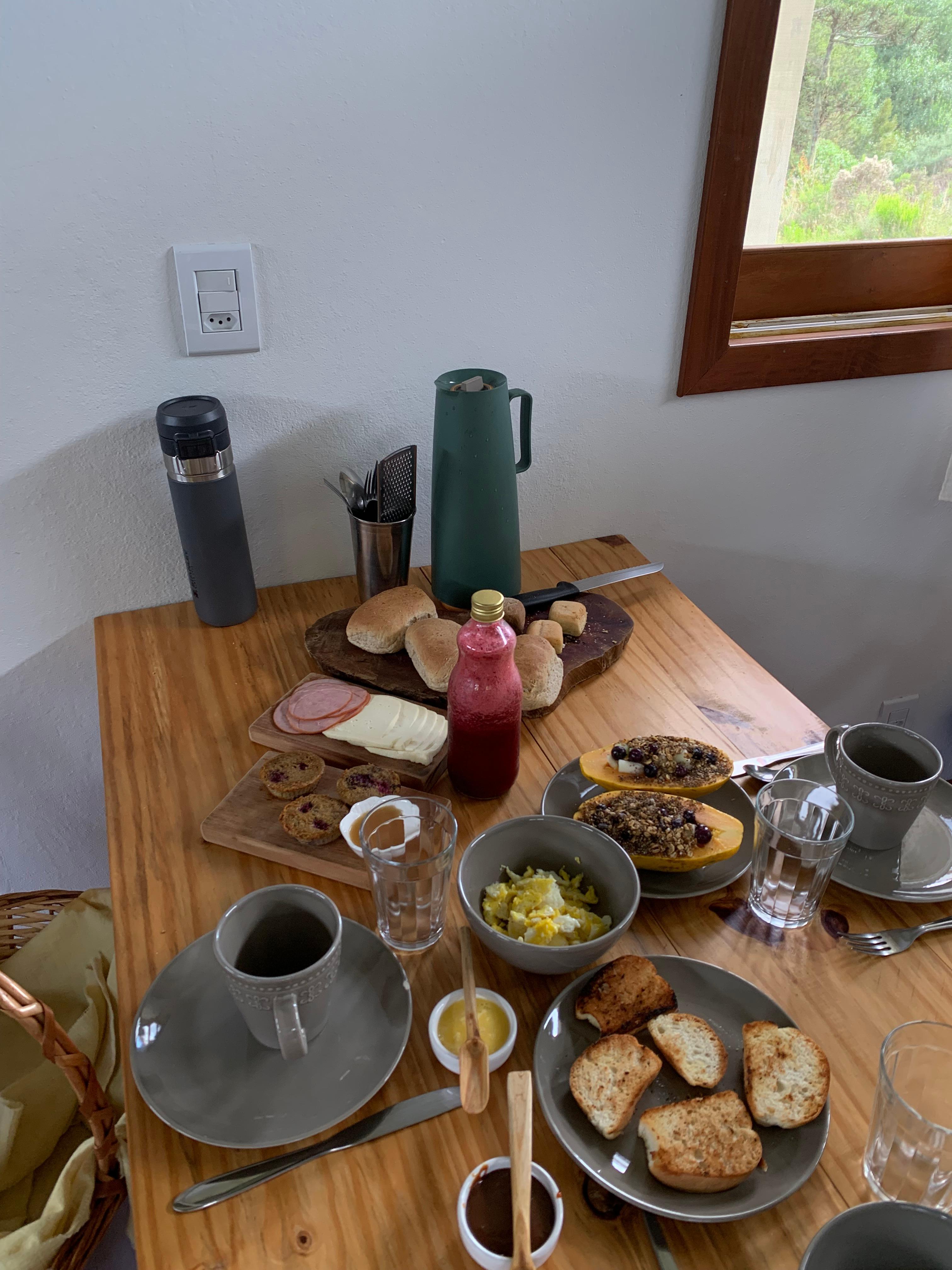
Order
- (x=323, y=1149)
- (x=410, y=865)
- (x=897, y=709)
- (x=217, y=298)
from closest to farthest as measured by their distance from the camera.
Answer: (x=323, y=1149) → (x=410, y=865) → (x=217, y=298) → (x=897, y=709)

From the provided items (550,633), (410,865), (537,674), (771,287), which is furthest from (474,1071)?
(771,287)

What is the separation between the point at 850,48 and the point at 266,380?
102cm

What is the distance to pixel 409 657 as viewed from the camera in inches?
44.2

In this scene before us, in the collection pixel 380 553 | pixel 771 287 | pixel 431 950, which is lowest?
pixel 431 950

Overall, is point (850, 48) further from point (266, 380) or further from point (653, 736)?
point (653, 736)

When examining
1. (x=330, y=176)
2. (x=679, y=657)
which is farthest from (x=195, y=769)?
(x=330, y=176)

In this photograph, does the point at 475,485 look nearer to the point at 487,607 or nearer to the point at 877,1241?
the point at 487,607

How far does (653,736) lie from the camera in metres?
0.96

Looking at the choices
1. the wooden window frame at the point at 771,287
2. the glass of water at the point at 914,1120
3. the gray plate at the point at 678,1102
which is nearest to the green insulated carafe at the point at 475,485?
the wooden window frame at the point at 771,287

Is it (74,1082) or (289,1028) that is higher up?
(289,1028)

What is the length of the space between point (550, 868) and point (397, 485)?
58cm

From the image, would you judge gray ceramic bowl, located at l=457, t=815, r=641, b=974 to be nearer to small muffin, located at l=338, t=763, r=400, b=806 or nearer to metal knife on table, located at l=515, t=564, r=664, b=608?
small muffin, located at l=338, t=763, r=400, b=806

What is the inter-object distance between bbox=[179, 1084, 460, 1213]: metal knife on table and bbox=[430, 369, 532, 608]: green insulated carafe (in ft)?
2.09

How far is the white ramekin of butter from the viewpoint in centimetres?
65
